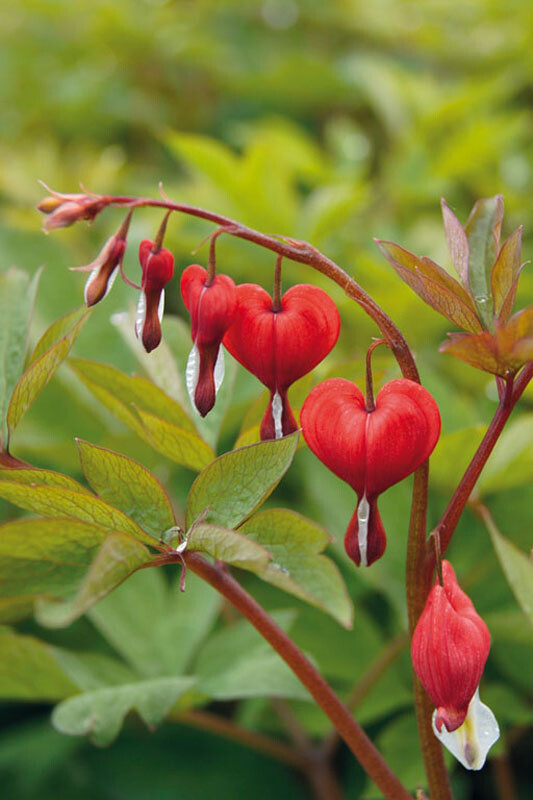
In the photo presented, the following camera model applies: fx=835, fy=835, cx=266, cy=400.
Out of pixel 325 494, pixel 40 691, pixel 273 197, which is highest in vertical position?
pixel 273 197

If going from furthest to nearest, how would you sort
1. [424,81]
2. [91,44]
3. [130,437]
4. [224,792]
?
1. [91,44]
2. [424,81]
3. [224,792]
4. [130,437]

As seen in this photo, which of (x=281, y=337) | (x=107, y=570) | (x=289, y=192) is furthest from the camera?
(x=289, y=192)

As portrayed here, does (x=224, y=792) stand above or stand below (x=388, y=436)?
below

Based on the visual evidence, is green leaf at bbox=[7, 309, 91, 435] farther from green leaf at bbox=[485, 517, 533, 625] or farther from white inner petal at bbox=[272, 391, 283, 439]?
green leaf at bbox=[485, 517, 533, 625]

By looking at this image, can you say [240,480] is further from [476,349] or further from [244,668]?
[244,668]

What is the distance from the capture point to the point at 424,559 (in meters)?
0.56

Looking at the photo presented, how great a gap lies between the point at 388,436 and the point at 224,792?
0.74 meters

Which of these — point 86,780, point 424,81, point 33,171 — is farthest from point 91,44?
point 86,780

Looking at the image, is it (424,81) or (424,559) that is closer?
(424,559)

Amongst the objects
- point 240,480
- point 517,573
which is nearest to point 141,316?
point 240,480

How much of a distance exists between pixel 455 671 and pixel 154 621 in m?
0.52

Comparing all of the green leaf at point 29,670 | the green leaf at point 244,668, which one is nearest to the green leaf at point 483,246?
the green leaf at point 244,668

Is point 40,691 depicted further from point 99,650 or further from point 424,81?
point 424,81

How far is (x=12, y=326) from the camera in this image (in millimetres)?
699
